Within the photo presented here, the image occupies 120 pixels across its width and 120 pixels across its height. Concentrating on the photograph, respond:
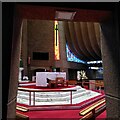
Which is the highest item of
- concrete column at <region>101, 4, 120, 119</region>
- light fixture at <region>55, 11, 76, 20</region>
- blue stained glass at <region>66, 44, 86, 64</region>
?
blue stained glass at <region>66, 44, 86, 64</region>

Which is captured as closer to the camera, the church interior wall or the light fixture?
the light fixture

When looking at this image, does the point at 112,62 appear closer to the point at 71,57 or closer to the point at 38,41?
the point at 38,41

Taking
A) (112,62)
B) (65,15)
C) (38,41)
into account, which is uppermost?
(38,41)

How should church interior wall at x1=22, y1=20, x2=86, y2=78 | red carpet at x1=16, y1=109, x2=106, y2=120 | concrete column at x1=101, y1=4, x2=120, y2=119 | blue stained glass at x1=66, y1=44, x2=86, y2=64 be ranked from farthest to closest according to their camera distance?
1. blue stained glass at x1=66, y1=44, x2=86, y2=64
2. church interior wall at x1=22, y1=20, x2=86, y2=78
3. red carpet at x1=16, y1=109, x2=106, y2=120
4. concrete column at x1=101, y1=4, x2=120, y2=119

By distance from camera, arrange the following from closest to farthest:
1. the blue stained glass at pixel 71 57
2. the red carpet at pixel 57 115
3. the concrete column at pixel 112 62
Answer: the concrete column at pixel 112 62 < the red carpet at pixel 57 115 < the blue stained glass at pixel 71 57

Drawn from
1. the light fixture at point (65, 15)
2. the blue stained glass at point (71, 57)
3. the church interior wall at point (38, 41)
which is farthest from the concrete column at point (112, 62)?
the blue stained glass at point (71, 57)

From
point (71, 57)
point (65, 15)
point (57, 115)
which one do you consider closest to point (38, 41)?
point (71, 57)

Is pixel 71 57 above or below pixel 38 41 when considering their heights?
below

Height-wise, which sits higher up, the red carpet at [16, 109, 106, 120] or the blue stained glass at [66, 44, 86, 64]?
the blue stained glass at [66, 44, 86, 64]

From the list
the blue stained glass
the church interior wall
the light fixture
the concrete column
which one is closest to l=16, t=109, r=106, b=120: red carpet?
the concrete column

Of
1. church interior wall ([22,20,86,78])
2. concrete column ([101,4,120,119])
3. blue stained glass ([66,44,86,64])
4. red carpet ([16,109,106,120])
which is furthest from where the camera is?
blue stained glass ([66,44,86,64])

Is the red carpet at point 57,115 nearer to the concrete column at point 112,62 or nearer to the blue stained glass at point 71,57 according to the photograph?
the concrete column at point 112,62

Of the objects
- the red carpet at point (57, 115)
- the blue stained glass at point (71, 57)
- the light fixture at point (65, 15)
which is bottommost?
the red carpet at point (57, 115)

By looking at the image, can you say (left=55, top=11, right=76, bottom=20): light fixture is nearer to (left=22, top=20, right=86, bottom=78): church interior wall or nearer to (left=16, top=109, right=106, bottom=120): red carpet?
(left=16, top=109, right=106, bottom=120): red carpet
